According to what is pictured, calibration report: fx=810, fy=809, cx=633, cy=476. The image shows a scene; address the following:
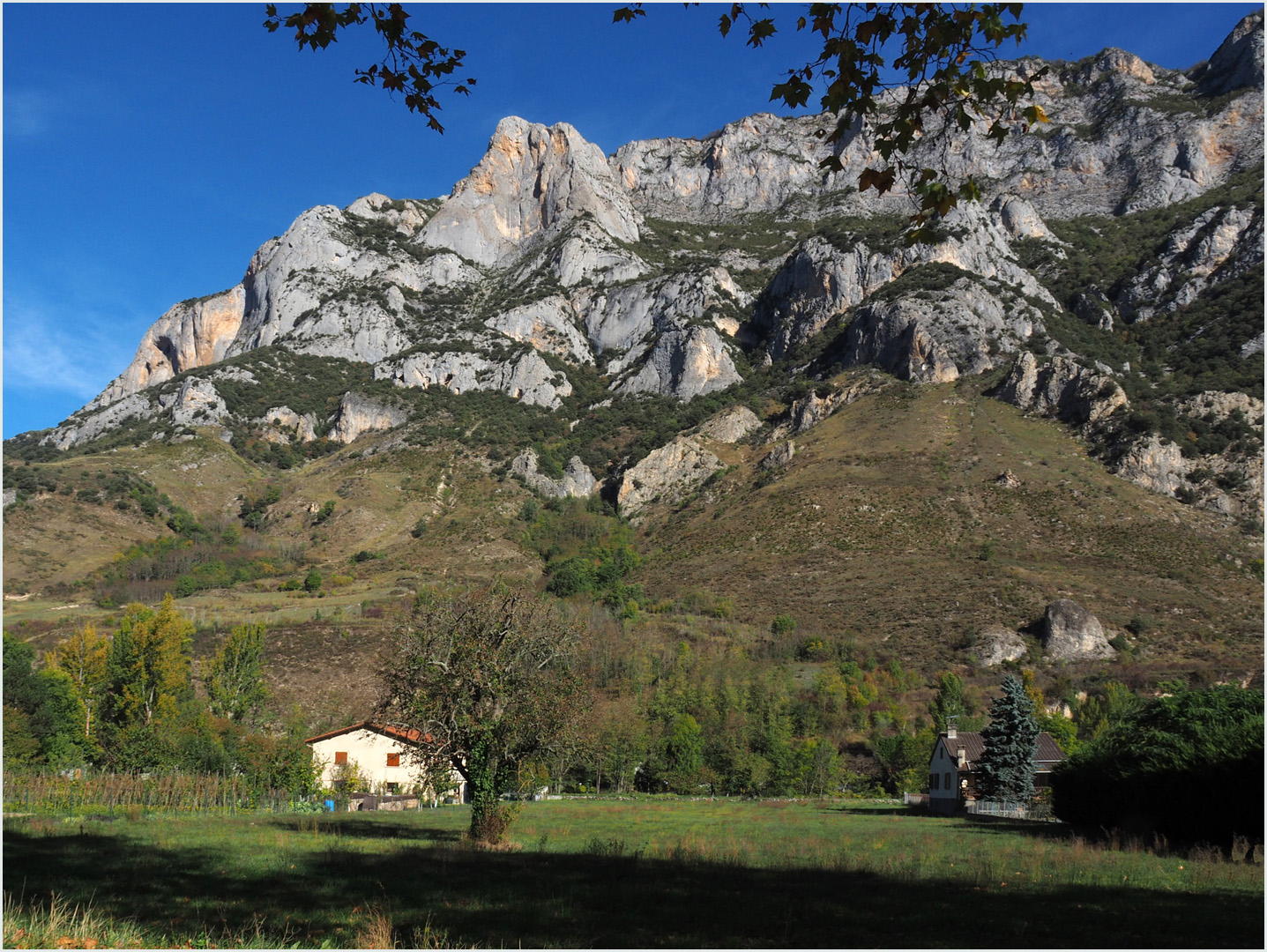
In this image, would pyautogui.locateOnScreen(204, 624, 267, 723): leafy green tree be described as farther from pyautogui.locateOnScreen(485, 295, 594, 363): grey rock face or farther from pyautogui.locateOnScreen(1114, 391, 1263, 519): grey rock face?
pyautogui.locateOnScreen(485, 295, 594, 363): grey rock face

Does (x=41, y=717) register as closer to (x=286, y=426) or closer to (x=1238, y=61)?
(x=286, y=426)

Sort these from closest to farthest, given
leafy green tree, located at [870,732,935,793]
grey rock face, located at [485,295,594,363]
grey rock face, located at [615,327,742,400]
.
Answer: leafy green tree, located at [870,732,935,793]
grey rock face, located at [615,327,742,400]
grey rock face, located at [485,295,594,363]

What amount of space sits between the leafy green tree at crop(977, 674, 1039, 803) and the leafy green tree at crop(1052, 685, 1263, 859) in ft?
49.0

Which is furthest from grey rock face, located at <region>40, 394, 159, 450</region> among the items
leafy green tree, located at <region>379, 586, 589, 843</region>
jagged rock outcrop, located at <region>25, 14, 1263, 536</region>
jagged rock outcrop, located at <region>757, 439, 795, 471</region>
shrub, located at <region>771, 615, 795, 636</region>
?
leafy green tree, located at <region>379, 586, 589, 843</region>

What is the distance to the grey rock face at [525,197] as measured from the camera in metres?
179

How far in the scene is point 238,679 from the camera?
55.2m

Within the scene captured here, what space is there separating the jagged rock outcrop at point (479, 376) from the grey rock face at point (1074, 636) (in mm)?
92394

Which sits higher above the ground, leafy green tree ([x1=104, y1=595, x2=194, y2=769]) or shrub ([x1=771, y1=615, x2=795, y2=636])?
shrub ([x1=771, y1=615, x2=795, y2=636])

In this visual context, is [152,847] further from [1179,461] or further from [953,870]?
[1179,461]

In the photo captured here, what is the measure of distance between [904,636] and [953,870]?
56.2 metres

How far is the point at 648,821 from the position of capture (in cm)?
3023

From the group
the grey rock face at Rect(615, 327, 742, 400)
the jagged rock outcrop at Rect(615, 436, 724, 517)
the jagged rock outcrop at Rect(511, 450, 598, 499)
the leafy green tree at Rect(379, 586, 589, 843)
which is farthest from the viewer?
the grey rock face at Rect(615, 327, 742, 400)

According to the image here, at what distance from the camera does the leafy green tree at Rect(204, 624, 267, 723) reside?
53781 mm

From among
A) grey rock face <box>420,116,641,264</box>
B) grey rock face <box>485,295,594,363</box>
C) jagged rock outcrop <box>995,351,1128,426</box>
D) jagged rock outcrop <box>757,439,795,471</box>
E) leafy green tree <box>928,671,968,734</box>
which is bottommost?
leafy green tree <box>928,671,968,734</box>
